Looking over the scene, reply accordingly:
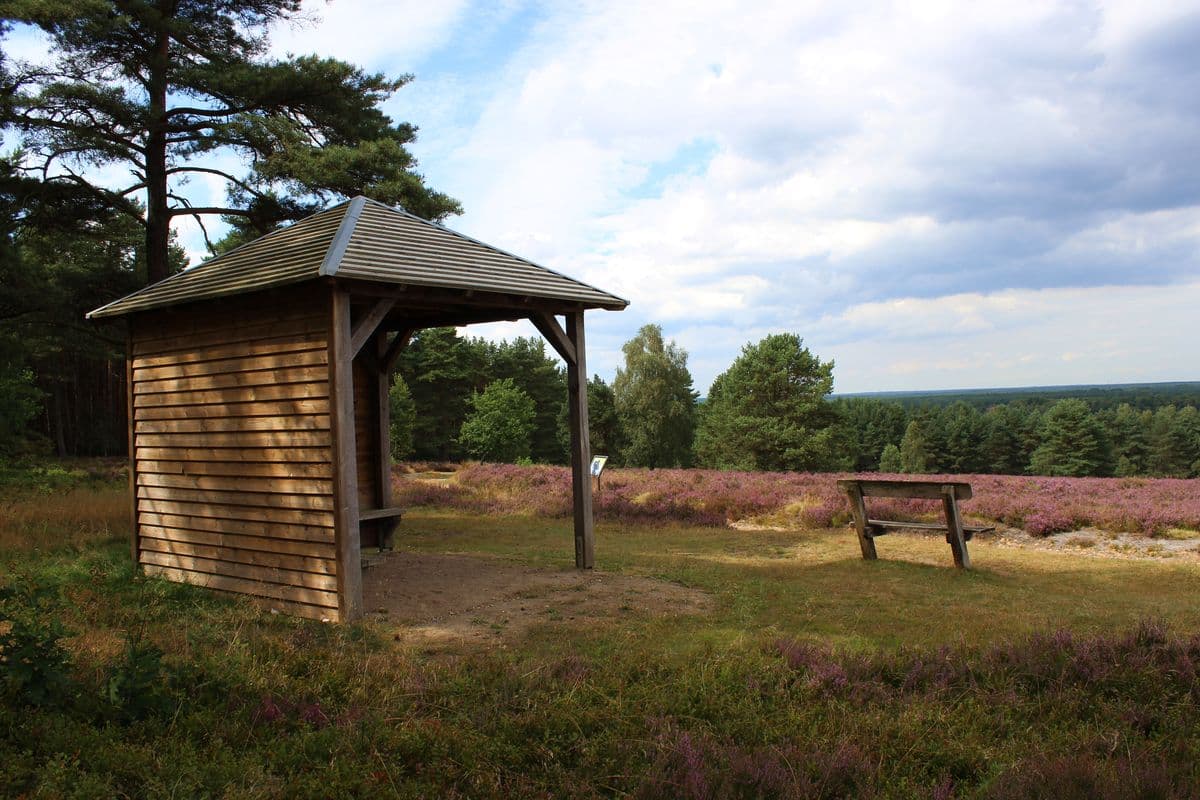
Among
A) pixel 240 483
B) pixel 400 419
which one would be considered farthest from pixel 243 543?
pixel 400 419

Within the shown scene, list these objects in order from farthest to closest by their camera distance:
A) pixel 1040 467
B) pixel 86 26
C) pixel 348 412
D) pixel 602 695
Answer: pixel 1040 467, pixel 86 26, pixel 348 412, pixel 602 695

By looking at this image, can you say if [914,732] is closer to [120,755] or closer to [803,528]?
[120,755]

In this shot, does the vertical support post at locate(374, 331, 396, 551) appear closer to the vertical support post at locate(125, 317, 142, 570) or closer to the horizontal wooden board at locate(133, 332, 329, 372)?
the horizontal wooden board at locate(133, 332, 329, 372)

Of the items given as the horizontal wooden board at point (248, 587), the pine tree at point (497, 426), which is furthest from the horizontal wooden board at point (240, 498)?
the pine tree at point (497, 426)

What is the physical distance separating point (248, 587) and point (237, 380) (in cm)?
213

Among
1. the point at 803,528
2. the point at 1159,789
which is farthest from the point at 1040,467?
the point at 1159,789

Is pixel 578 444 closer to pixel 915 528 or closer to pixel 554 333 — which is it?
pixel 554 333

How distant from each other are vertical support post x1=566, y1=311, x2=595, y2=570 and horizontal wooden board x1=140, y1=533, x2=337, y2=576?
3.15m

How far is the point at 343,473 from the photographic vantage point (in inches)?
287

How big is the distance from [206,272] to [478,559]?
4855 millimetres

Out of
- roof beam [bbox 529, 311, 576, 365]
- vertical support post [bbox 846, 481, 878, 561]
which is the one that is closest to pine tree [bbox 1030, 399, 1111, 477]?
vertical support post [bbox 846, 481, 878, 561]

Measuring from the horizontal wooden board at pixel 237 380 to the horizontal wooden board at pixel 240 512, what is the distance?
1.25m

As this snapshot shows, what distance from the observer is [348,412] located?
740 cm

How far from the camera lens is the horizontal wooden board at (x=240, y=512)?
7.51 m
